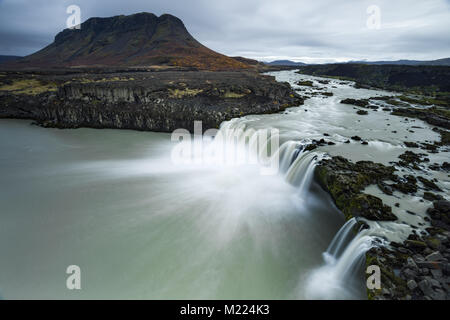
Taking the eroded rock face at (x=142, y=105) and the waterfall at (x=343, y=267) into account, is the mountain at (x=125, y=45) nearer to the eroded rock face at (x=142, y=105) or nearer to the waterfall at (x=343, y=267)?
the eroded rock face at (x=142, y=105)

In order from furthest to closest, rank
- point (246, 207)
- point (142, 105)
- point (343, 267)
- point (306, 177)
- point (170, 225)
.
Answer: point (142, 105)
point (306, 177)
point (246, 207)
point (170, 225)
point (343, 267)

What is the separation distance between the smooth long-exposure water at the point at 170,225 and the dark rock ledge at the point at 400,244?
60 cm

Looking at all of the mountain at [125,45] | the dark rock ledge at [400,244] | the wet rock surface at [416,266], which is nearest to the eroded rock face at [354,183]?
the dark rock ledge at [400,244]

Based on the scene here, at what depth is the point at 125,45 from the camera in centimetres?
10100

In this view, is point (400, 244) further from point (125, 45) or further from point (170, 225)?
point (125, 45)

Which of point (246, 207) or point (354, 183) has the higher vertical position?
point (354, 183)

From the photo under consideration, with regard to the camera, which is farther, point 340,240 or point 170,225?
point 170,225

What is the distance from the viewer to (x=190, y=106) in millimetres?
20641

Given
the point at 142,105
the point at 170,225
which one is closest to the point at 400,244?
the point at 170,225

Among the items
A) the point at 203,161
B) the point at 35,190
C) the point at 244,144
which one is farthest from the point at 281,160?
the point at 35,190

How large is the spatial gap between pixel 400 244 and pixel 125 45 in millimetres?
126158

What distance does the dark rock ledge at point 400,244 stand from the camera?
4.24 meters

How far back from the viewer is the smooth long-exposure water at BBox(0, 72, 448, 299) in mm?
5812
